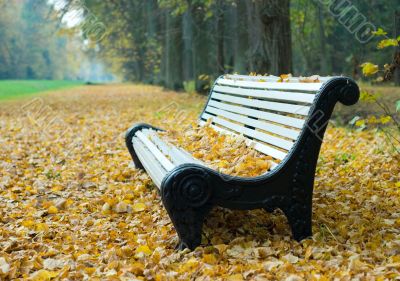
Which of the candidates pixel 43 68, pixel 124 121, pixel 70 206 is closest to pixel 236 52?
pixel 124 121

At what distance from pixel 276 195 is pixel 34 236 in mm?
1856

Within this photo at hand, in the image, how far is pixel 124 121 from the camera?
1127cm

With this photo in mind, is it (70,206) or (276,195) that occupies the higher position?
(276,195)

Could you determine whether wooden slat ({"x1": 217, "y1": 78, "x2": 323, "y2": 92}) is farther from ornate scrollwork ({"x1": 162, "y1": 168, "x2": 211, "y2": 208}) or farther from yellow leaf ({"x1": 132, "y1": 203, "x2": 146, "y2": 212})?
yellow leaf ({"x1": 132, "y1": 203, "x2": 146, "y2": 212})

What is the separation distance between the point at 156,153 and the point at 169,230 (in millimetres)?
630

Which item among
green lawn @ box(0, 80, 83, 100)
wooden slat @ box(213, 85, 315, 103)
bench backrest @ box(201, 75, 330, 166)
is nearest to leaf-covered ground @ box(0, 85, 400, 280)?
bench backrest @ box(201, 75, 330, 166)

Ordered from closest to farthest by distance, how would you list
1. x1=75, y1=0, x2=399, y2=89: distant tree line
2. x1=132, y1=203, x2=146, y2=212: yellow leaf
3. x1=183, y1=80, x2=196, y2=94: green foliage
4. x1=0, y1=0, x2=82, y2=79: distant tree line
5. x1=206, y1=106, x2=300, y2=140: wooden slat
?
x1=206, y1=106, x2=300, y2=140: wooden slat, x1=132, y1=203, x2=146, y2=212: yellow leaf, x1=75, y1=0, x2=399, y2=89: distant tree line, x1=183, y1=80, x2=196, y2=94: green foliage, x1=0, y1=0, x2=82, y2=79: distant tree line

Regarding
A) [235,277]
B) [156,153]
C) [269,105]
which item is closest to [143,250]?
[235,277]

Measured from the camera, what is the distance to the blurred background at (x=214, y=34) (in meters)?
8.25

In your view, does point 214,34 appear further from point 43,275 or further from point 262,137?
point 43,275

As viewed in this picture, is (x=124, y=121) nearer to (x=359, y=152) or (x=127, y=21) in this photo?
(x=359, y=152)

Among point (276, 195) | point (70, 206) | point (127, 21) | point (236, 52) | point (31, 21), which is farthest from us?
point (31, 21)

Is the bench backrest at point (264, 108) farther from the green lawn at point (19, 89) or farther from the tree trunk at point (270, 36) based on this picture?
the green lawn at point (19, 89)

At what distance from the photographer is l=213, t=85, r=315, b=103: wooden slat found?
3.25m
